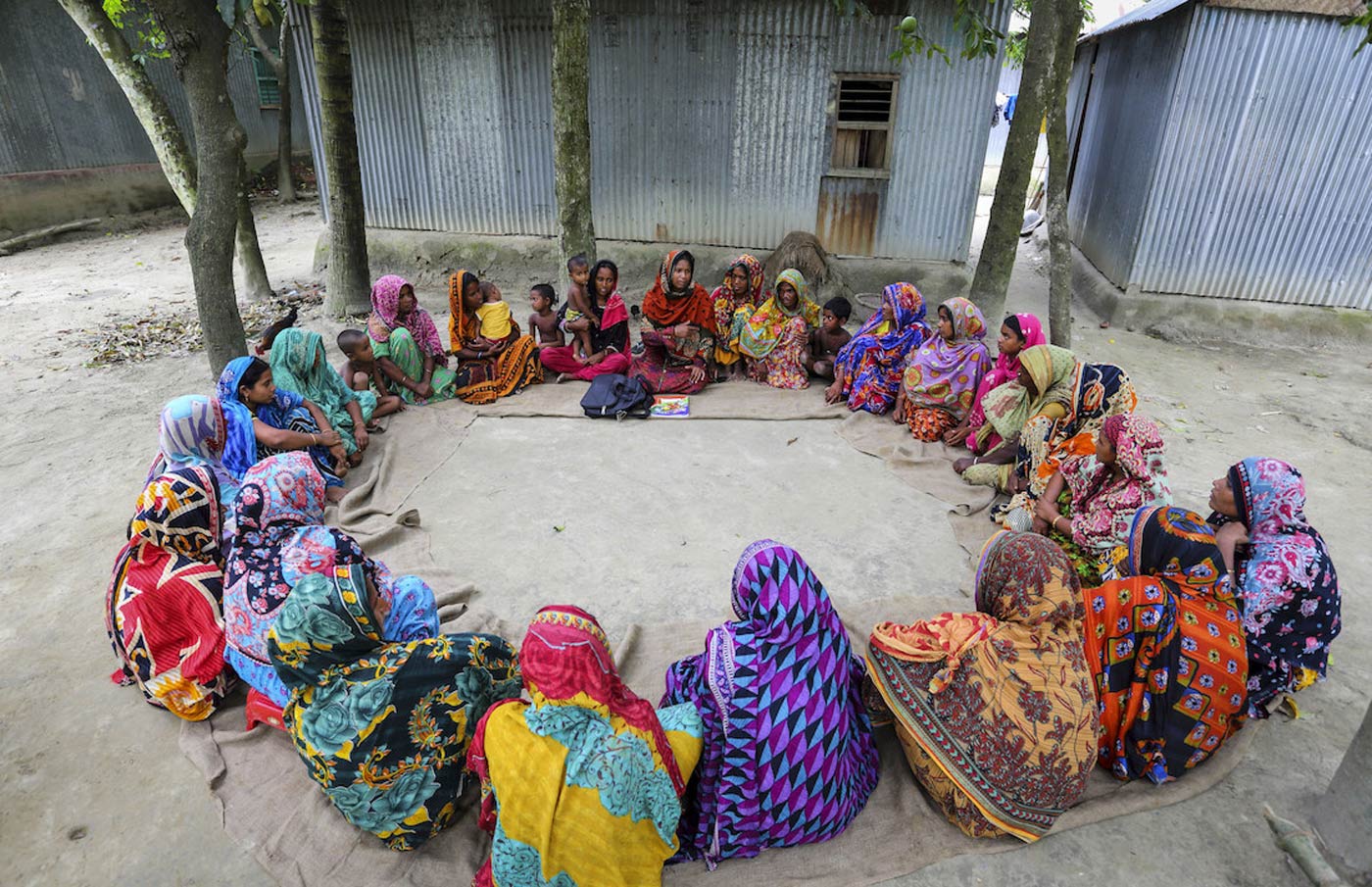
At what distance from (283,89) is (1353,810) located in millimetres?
16954

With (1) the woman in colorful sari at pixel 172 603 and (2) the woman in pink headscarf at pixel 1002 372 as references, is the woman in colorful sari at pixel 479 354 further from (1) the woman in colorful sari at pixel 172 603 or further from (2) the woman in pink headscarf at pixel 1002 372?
(2) the woman in pink headscarf at pixel 1002 372

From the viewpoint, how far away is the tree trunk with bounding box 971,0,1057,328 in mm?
6605

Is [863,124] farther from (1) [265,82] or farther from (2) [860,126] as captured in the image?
(1) [265,82]

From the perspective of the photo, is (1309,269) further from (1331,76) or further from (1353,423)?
(1353,423)

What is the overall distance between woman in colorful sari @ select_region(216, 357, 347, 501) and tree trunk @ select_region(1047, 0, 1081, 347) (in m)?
5.94

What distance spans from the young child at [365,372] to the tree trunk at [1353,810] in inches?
222

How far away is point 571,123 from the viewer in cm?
665

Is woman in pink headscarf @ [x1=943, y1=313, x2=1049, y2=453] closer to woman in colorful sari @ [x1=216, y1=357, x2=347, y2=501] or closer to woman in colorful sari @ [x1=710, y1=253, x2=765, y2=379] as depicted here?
woman in colorful sari @ [x1=710, y1=253, x2=765, y2=379]

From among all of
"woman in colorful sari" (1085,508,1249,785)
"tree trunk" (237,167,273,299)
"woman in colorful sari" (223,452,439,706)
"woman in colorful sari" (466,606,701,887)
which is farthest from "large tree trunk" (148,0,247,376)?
"woman in colorful sari" (1085,508,1249,785)

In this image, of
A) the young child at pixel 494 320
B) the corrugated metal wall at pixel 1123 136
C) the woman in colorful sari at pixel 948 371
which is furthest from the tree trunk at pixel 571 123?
the corrugated metal wall at pixel 1123 136

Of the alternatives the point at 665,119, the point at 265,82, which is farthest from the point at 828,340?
the point at 265,82

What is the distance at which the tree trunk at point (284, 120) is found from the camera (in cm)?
1355

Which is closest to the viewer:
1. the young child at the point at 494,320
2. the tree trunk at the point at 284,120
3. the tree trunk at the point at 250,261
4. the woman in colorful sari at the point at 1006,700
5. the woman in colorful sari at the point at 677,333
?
the woman in colorful sari at the point at 1006,700

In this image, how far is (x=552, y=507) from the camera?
4750 millimetres
